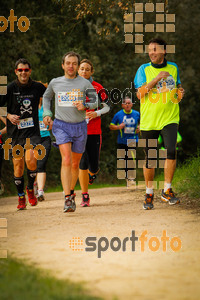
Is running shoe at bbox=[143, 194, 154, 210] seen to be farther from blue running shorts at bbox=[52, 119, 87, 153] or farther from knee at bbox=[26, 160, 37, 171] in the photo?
knee at bbox=[26, 160, 37, 171]

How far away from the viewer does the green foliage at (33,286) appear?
4.02 metres

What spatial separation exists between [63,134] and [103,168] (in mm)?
12708

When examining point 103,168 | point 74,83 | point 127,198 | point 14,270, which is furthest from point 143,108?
point 103,168

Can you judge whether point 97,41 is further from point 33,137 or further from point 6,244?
point 6,244

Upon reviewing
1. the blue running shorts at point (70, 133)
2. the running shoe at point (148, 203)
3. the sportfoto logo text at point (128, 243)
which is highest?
the blue running shorts at point (70, 133)

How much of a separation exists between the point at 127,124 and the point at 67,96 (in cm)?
546

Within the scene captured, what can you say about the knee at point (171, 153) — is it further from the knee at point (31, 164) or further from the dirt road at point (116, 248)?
the knee at point (31, 164)

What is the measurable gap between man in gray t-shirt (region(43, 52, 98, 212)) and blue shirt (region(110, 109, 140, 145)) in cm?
510

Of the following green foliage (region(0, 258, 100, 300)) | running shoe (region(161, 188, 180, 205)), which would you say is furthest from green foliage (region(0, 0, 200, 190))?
green foliage (region(0, 258, 100, 300))

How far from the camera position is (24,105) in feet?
30.6

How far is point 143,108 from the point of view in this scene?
8.80 metres

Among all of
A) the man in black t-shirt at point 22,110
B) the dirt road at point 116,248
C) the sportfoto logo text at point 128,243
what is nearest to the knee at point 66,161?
the dirt road at point 116,248

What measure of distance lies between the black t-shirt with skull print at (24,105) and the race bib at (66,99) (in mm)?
838

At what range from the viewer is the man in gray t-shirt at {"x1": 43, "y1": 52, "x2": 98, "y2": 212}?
8594 millimetres
